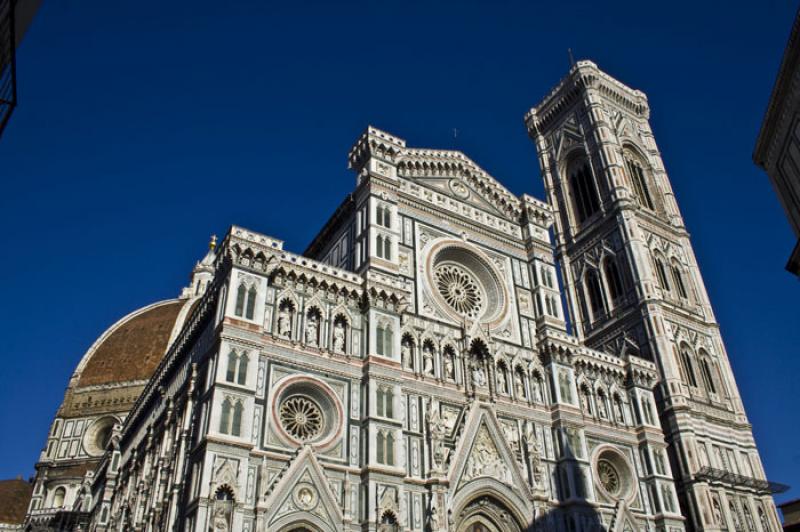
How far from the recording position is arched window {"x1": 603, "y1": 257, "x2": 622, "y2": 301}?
45.0 m

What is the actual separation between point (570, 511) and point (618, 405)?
8.08m

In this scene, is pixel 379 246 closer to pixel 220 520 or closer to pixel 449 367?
pixel 449 367

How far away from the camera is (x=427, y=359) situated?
29375 mm

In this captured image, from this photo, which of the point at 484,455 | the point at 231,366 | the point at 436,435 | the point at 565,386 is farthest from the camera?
the point at 565,386

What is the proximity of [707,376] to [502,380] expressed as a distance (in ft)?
58.0

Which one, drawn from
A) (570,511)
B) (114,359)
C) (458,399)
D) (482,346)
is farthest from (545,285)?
(114,359)

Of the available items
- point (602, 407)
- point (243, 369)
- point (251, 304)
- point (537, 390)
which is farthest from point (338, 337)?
point (602, 407)

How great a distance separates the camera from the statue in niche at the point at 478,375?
3006cm

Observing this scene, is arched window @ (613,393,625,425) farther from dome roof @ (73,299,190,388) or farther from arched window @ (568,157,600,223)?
dome roof @ (73,299,190,388)

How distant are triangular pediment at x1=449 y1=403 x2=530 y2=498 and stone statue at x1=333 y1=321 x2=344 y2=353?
636 centimetres

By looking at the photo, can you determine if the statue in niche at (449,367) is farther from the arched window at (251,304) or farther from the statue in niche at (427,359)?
the arched window at (251,304)

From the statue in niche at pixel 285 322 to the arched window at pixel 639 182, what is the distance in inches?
1252

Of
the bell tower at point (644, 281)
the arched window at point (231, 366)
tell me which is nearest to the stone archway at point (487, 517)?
the bell tower at point (644, 281)

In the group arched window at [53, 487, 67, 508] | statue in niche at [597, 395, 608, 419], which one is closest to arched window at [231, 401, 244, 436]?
statue in niche at [597, 395, 608, 419]
